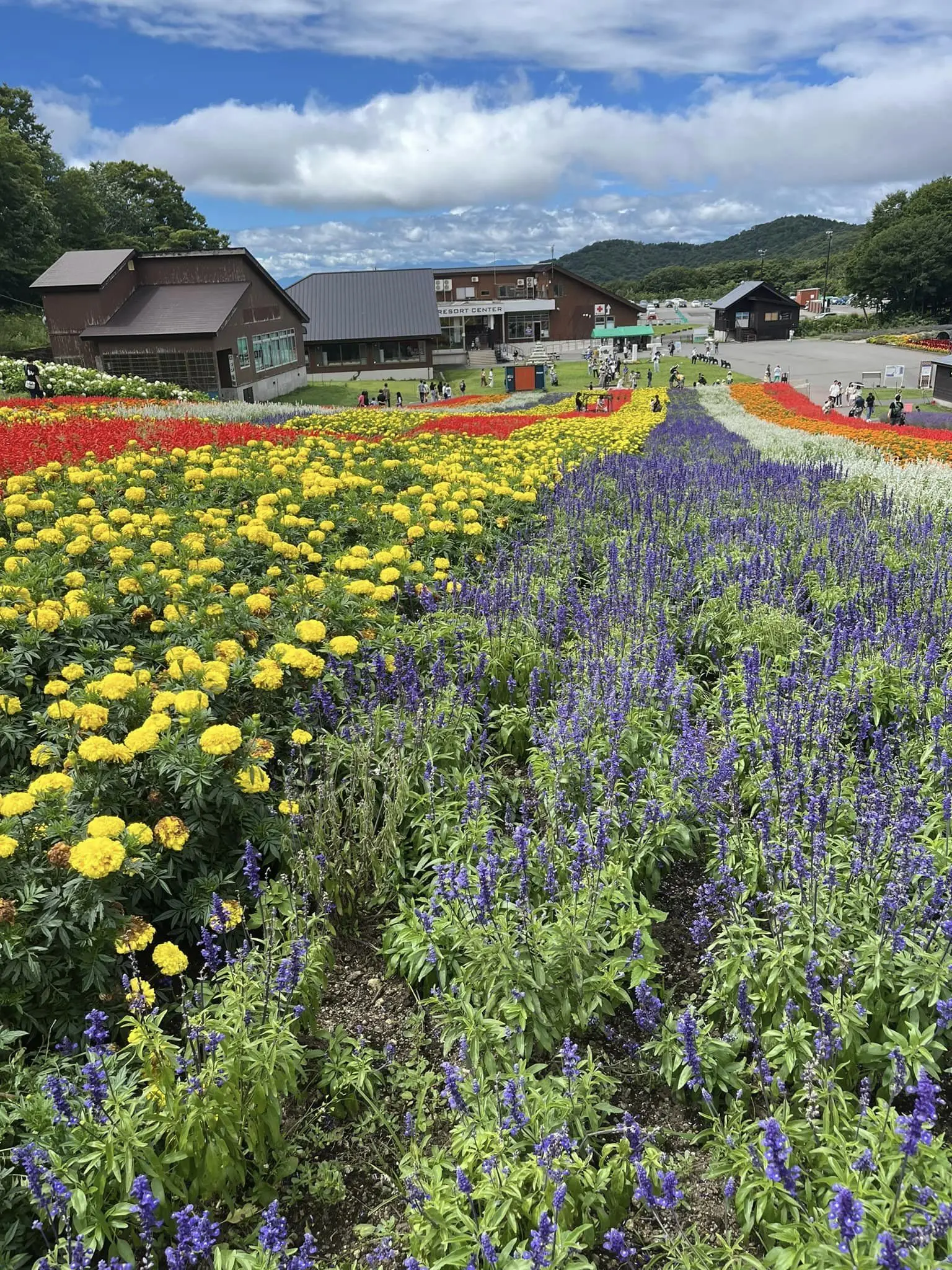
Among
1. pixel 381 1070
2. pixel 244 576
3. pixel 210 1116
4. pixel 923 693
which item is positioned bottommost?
pixel 381 1070

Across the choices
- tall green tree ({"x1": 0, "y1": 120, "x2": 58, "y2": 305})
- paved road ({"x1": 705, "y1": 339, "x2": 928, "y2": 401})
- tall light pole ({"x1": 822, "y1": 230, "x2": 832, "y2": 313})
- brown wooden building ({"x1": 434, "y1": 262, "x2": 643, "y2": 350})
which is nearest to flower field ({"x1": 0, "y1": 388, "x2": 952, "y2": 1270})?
paved road ({"x1": 705, "y1": 339, "x2": 928, "y2": 401})

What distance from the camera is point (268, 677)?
4.47m

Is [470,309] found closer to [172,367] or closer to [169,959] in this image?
[172,367]

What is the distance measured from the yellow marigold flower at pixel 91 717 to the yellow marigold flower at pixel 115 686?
134 mm

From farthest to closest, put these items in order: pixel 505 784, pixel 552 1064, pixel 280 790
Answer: pixel 505 784 < pixel 280 790 < pixel 552 1064

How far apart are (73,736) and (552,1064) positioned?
2.78m

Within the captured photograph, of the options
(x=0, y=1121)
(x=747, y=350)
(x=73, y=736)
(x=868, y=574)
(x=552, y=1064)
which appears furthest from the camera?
(x=747, y=350)

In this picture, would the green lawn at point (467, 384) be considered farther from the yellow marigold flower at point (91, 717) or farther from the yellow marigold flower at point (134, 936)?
the yellow marigold flower at point (134, 936)

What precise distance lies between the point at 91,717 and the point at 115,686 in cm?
29

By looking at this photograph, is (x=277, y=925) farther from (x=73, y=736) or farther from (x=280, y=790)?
(x=73, y=736)

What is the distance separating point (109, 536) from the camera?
20.4 ft

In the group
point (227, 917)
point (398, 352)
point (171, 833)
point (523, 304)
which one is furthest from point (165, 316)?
point (227, 917)

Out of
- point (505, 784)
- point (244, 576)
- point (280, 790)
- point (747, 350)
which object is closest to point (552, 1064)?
point (505, 784)

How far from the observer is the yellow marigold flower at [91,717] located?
3.84 meters
